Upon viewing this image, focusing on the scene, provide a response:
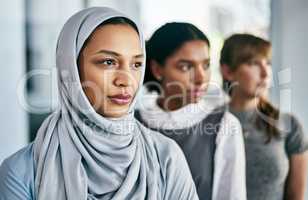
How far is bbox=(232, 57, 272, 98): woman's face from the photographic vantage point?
1.09m

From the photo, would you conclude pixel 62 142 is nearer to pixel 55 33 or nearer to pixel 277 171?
pixel 55 33

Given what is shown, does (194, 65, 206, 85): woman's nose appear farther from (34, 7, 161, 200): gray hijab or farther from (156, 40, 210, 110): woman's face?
(34, 7, 161, 200): gray hijab

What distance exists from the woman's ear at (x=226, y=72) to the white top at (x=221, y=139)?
8 cm

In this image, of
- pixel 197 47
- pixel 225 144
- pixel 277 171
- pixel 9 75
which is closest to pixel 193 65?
pixel 197 47

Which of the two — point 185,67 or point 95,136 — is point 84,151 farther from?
point 185,67

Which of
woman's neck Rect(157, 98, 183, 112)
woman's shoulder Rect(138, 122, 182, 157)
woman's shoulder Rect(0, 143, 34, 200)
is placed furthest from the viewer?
woman's neck Rect(157, 98, 183, 112)

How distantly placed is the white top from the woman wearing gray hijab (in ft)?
0.39

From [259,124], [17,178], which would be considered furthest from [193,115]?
[17,178]

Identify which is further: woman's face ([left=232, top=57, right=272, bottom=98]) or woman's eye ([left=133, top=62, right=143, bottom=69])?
woman's face ([left=232, top=57, right=272, bottom=98])

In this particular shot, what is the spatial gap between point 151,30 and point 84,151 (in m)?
0.35

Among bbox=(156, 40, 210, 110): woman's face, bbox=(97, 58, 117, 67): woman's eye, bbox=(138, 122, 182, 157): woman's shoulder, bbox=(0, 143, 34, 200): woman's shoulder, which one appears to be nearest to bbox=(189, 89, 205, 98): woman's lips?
bbox=(156, 40, 210, 110): woman's face

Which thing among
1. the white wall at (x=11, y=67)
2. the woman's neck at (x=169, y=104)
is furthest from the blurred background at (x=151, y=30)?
the woman's neck at (x=169, y=104)

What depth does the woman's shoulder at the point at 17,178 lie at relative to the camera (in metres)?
0.86

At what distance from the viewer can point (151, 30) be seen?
107 centimetres
